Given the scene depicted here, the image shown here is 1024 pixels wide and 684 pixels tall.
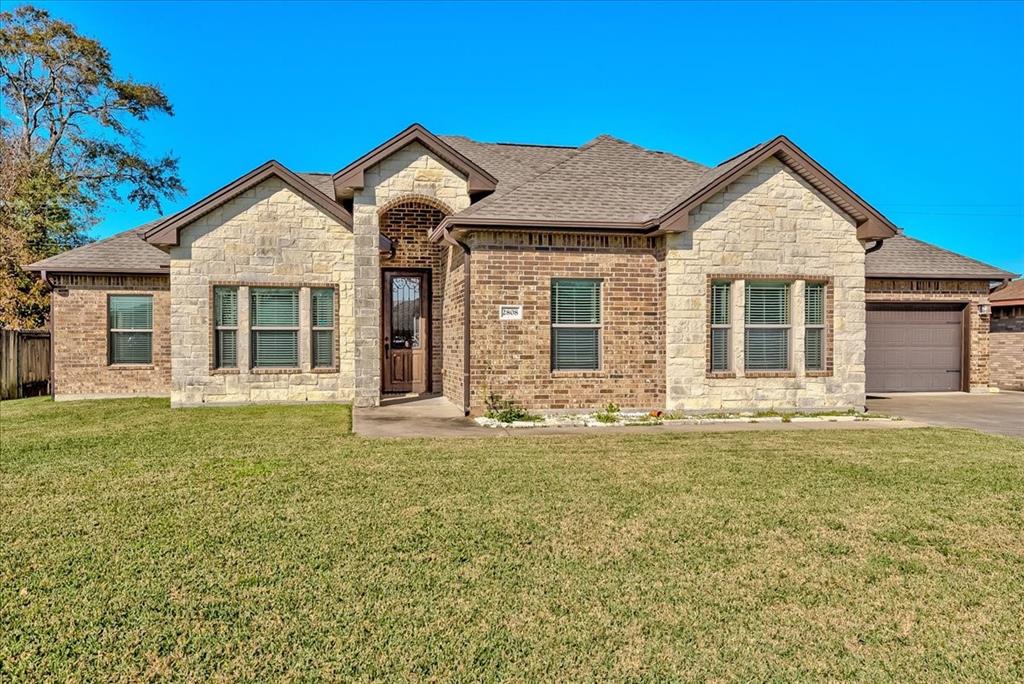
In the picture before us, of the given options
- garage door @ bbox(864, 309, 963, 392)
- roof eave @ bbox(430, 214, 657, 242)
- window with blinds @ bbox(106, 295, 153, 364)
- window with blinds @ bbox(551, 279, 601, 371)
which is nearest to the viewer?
roof eave @ bbox(430, 214, 657, 242)

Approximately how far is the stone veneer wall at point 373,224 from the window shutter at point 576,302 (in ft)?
11.3

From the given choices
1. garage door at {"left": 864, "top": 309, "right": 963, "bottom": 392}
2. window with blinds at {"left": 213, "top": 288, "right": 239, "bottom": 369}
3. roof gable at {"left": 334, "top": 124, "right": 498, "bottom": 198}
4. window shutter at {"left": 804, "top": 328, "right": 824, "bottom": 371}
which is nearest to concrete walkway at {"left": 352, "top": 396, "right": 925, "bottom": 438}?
window shutter at {"left": 804, "top": 328, "right": 824, "bottom": 371}

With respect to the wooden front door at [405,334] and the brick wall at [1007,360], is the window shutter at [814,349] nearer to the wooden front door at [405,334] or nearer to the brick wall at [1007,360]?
the wooden front door at [405,334]

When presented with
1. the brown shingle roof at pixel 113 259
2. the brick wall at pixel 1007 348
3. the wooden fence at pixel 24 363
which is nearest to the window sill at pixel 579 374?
the brown shingle roof at pixel 113 259

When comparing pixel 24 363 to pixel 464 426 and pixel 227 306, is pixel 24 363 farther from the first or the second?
pixel 464 426

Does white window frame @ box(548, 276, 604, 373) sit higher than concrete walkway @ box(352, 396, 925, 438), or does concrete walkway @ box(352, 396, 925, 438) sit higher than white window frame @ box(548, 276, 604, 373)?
white window frame @ box(548, 276, 604, 373)

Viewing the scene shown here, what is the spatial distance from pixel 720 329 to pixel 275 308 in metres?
8.80

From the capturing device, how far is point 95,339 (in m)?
15.6

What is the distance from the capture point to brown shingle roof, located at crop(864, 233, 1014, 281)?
16.8 metres

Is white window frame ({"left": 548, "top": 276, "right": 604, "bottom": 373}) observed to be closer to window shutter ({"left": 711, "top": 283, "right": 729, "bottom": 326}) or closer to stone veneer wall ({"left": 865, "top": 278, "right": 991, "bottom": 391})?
window shutter ({"left": 711, "top": 283, "right": 729, "bottom": 326})

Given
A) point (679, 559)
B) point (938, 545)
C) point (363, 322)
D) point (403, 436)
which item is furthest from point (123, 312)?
point (938, 545)

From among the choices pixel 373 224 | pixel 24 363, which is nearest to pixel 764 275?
pixel 373 224

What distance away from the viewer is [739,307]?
479 inches

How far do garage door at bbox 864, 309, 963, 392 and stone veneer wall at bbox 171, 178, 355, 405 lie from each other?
42.3ft
